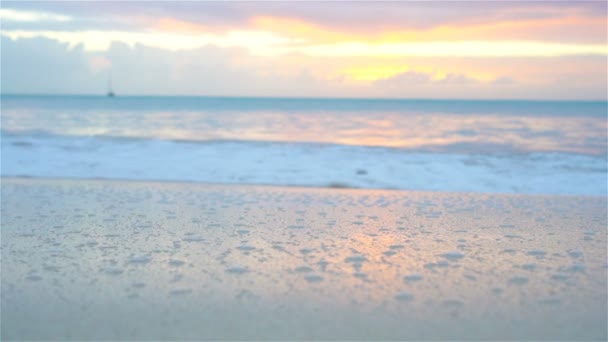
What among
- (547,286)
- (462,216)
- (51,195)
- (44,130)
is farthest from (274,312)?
(44,130)

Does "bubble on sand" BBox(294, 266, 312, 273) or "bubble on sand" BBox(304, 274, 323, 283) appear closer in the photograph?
"bubble on sand" BBox(304, 274, 323, 283)

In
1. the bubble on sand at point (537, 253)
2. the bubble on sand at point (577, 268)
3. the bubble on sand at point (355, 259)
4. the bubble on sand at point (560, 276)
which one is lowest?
the bubble on sand at point (560, 276)

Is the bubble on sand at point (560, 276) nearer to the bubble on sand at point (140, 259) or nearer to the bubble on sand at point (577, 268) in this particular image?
the bubble on sand at point (577, 268)

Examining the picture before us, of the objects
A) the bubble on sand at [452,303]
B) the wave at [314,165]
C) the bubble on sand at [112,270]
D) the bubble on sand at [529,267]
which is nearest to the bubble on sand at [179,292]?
the bubble on sand at [112,270]

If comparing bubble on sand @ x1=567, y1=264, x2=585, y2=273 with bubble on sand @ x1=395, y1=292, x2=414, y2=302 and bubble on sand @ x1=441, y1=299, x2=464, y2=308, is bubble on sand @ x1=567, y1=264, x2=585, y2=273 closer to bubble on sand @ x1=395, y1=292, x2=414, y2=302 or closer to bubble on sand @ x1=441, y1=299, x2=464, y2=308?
bubble on sand @ x1=441, y1=299, x2=464, y2=308

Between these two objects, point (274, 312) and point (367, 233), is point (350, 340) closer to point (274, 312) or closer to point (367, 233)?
point (274, 312)

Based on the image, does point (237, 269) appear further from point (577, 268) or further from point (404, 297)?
point (577, 268)

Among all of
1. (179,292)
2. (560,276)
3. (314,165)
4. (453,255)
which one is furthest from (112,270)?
(314,165)

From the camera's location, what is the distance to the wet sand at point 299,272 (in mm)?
2176

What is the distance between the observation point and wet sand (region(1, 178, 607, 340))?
218 centimetres

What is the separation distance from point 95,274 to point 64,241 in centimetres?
83

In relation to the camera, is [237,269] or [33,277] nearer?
[33,277]

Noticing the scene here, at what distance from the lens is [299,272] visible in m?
2.84

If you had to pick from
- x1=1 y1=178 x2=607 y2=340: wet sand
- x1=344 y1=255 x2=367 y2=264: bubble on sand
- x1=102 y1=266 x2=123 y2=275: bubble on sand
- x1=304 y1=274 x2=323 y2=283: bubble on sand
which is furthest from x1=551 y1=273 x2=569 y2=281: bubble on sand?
x1=102 y1=266 x2=123 y2=275: bubble on sand
